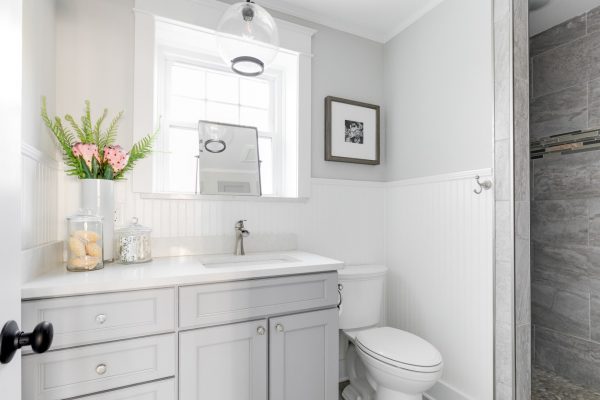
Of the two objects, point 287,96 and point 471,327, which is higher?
point 287,96

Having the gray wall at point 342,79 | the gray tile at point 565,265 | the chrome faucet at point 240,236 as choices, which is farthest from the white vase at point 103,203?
the gray tile at point 565,265

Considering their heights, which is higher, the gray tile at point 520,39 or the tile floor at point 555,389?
the gray tile at point 520,39

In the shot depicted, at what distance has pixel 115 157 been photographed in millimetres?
1437

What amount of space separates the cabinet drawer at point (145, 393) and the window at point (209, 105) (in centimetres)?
104

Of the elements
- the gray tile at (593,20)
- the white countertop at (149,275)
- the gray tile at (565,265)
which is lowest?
the gray tile at (565,265)

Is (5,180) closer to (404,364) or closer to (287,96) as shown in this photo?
(404,364)

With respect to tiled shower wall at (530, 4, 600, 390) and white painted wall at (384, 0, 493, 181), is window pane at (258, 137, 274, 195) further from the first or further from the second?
tiled shower wall at (530, 4, 600, 390)

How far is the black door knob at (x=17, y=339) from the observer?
525mm

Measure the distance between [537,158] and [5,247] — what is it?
9.99ft

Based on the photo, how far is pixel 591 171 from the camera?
2117 mm

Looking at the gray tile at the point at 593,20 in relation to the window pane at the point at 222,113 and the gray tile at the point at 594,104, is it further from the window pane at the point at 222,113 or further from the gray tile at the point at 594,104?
the window pane at the point at 222,113

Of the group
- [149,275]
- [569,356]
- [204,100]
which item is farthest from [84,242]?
[569,356]

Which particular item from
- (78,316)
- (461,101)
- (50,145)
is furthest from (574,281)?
(50,145)

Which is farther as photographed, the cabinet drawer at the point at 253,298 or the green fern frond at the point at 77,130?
the green fern frond at the point at 77,130
